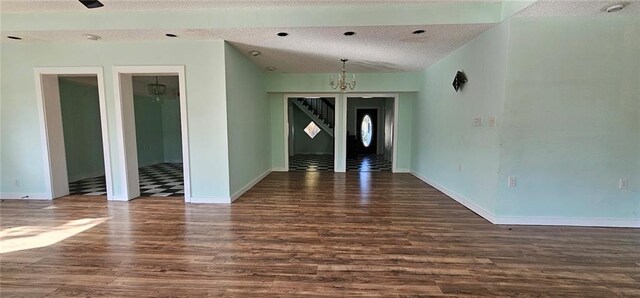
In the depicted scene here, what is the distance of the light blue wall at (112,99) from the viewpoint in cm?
391

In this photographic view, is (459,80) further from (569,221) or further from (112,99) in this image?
(112,99)

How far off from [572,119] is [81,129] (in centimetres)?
857

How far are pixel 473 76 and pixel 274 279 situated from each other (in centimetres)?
363

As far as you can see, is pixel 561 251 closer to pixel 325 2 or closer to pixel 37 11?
pixel 325 2

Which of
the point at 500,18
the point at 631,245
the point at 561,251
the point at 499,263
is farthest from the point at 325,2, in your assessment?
the point at 631,245

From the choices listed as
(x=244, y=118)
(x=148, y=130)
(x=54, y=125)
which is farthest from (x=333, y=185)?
(x=148, y=130)

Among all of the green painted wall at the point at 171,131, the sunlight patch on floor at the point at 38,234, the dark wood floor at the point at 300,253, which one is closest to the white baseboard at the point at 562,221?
the dark wood floor at the point at 300,253

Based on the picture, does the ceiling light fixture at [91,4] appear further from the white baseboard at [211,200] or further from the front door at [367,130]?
the front door at [367,130]

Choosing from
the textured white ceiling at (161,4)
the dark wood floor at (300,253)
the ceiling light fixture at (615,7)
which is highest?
the textured white ceiling at (161,4)

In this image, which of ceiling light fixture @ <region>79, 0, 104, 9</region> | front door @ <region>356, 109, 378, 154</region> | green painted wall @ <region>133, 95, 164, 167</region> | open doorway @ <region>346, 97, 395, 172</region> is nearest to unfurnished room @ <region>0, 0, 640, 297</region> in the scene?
ceiling light fixture @ <region>79, 0, 104, 9</region>

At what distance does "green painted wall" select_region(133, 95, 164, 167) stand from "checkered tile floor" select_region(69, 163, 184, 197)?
1.41m

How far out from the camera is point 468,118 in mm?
3920

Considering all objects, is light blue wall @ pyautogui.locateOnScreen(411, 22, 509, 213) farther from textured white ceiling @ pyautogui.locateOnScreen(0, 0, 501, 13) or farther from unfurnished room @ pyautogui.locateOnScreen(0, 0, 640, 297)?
textured white ceiling @ pyautogui.locateOnScreen(0, 0, 501, 13)

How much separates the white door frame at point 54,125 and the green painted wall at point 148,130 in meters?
3.42
